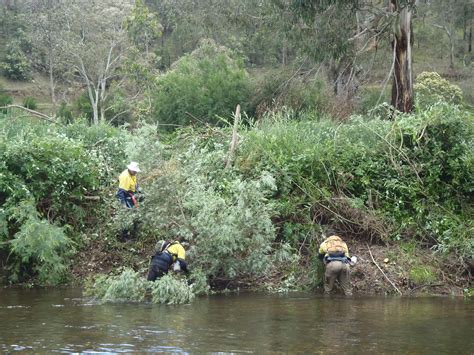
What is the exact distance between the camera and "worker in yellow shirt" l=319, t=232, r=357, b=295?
49.3 ft

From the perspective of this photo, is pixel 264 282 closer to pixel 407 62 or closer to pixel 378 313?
pixel 378 313

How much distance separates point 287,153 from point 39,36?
112 feet

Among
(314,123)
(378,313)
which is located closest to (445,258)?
(378,313)

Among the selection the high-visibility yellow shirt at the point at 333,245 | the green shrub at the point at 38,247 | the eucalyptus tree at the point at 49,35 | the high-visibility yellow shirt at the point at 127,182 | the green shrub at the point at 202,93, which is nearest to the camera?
the high-visibility yellow shirt at the point at 333,245

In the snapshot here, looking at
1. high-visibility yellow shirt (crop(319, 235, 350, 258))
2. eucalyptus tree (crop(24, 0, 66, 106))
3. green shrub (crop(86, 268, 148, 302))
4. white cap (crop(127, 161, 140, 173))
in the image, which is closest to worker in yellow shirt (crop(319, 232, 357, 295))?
high-visibility yellow shirt (crop(319, 235, 350, 258))

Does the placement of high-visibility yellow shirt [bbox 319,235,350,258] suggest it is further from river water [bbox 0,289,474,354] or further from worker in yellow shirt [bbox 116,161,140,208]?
worker in yellow shirt [bbox 116,161,140,208]

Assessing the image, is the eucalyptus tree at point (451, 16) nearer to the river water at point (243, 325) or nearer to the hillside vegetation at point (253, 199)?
the hillside vegetation at point (253, 199)

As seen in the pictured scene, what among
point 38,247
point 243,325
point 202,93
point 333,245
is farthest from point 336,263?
point 202,93

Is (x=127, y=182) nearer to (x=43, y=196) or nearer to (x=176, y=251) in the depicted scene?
(x=43, y=196)

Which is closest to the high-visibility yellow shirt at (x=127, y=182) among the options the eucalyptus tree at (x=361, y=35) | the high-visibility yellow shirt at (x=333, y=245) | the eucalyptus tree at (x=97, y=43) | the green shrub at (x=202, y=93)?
the high-visibility yellow shirt at (x=333, y=245)

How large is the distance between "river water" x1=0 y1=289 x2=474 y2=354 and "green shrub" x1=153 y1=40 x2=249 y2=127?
17.3 meters

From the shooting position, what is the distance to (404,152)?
1798 cm

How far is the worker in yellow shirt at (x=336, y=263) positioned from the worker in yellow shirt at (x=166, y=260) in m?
2.87

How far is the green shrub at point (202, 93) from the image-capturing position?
31.7m
